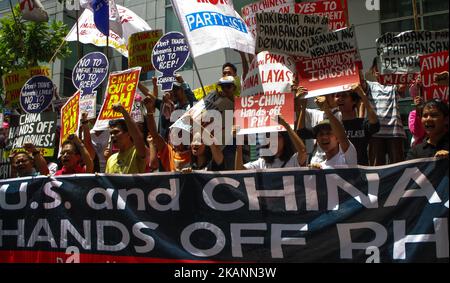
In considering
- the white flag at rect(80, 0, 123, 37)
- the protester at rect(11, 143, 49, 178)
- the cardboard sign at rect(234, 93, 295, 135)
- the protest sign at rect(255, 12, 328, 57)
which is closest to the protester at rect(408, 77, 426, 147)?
the protest sign at rect(255, 12, 328, 57)

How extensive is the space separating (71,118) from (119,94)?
68 centimetres

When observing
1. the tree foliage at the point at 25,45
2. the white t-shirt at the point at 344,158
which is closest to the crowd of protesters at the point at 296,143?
the white t-shirt at the point at 344,158

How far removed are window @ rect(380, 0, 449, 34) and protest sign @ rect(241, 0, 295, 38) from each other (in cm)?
588

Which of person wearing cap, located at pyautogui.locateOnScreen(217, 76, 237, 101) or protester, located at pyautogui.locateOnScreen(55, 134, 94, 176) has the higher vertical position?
person wearing cap, located at pyautogui.locateOnScreen(217, 76, 237, 101)

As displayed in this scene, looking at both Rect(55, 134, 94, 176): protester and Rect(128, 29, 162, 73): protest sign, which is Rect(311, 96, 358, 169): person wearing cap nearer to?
Rect(55, 134, 94, 176): protester

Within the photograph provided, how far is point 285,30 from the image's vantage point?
5.41 meters

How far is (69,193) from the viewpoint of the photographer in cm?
532

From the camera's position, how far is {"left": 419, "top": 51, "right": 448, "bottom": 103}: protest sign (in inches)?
177

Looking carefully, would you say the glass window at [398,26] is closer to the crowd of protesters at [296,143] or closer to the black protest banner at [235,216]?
the crowd of protesters at [296,143]

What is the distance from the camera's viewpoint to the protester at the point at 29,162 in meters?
6.12

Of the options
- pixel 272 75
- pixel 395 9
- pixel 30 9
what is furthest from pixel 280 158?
pixel 395 9
